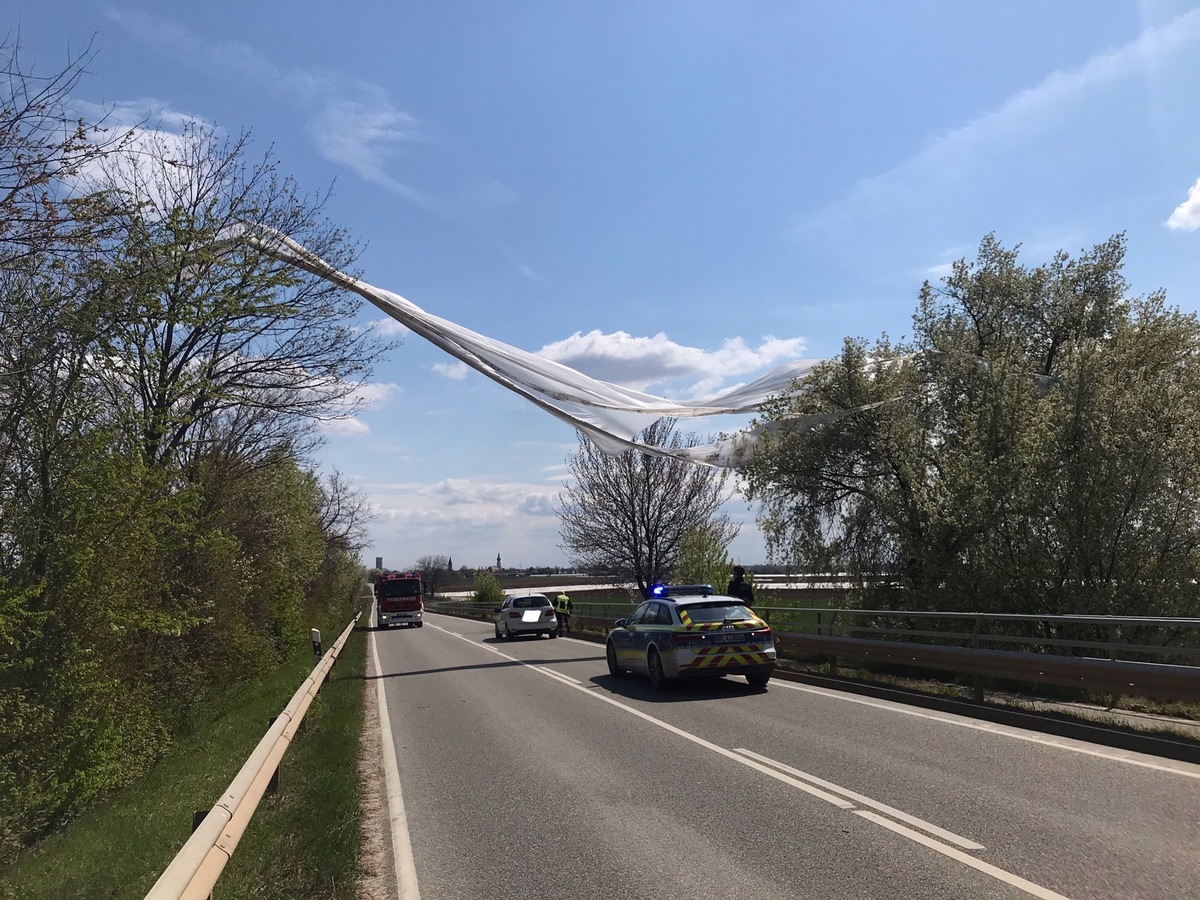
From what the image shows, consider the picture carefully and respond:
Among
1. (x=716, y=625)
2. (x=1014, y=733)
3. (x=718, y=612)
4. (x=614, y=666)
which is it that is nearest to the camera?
(x=1014, y=733)

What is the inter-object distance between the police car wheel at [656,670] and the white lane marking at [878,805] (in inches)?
214

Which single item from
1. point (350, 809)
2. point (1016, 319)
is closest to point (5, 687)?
point (350, 809)

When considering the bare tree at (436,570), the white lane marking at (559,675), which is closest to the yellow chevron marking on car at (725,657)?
the white lane marking at (559,675)

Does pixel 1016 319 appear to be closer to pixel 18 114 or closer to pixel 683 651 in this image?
pixel 683 651

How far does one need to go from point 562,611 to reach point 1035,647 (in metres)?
21.4

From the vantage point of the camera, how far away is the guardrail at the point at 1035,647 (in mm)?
8984

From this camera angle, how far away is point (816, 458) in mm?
23703

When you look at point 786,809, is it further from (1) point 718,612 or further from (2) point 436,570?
(2) point 436,570

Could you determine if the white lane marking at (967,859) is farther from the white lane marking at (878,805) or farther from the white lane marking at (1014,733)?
the white lane marking at (1014,733)

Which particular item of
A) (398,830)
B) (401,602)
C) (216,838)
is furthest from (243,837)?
(401,602)

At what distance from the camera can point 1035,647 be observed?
1566 cm

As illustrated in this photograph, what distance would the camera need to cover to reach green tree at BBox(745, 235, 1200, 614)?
1534cm

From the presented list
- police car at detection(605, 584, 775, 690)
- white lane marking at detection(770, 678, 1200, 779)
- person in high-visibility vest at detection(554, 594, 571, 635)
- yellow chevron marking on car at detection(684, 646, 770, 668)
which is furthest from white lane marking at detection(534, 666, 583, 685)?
person in high-visibility vest at detection(554, 594, 571, 635)

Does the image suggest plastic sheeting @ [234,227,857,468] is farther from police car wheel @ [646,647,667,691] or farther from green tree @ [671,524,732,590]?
green tree @ [671,524,732,590]
